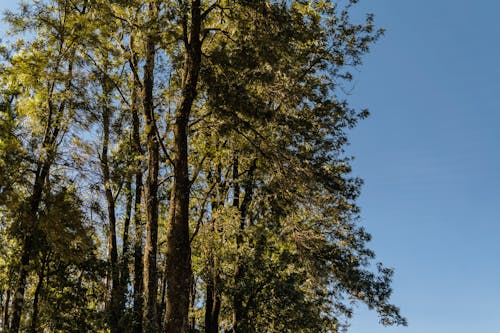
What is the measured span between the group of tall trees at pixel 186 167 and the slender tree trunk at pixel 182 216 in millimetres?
36

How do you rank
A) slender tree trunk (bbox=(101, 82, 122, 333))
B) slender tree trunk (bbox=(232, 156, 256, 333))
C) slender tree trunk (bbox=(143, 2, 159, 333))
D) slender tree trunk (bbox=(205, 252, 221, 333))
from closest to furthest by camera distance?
slender tree trunk (bbox=(143, 2, 159, 333)) < slender tree trunk (bbox=(101, 82, 122, 333)) < slender tree trunk (bbox=(232, 156, 256, 333)) < slender tree trunk (bbox=(205, 252, 221, 333))

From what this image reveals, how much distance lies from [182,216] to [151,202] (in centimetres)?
454

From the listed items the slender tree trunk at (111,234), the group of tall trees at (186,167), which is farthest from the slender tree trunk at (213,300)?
the slender tree trunk at (111,234)

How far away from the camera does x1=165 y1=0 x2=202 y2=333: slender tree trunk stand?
11.6 meters

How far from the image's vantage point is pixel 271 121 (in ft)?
43.1

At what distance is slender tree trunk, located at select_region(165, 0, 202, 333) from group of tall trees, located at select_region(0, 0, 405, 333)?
0.12 ft

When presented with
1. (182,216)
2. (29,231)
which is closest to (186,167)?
(182,216)

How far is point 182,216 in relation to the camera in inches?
488

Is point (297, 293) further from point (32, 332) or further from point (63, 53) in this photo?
point (63, 53)

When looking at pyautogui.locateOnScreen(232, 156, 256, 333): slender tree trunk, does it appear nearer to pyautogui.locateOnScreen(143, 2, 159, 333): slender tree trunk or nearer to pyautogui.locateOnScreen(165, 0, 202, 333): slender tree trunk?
pyautogui.locateOnScreen(143, 2, 159, 333): slender tree trunk

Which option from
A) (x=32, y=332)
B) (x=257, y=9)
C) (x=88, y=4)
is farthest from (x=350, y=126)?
(x=32, y=332)

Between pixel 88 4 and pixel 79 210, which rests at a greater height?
pixel 88 4

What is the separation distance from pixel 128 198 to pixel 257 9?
45.9 feet

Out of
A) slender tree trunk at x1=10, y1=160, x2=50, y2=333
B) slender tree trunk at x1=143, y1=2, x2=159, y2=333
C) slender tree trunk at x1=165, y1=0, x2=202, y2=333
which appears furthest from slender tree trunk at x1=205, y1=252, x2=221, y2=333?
slender tree trunk at x1=165, y1=0, x2=202, y2=333
